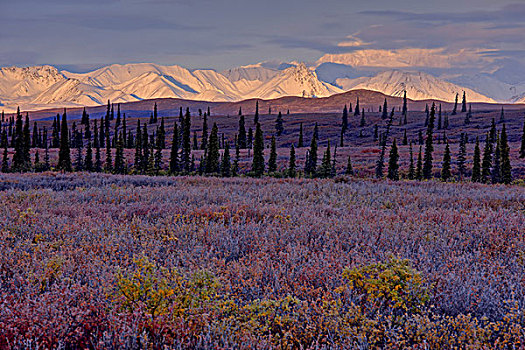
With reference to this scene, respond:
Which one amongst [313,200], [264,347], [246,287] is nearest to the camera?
[264,347]

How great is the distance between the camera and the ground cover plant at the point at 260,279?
381cm

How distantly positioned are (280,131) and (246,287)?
154 m

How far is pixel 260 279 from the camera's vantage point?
5309mm

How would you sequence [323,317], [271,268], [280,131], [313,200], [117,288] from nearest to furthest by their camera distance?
1. [323,317]
2. [117,288]
3. [271,268]
4. [313,200]
5. [280,131]

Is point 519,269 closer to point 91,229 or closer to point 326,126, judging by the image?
point 91,229

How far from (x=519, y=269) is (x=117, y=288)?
5846 millimetres

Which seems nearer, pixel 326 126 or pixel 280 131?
pixel 280 131

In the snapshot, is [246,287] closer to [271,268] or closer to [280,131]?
[271,268]

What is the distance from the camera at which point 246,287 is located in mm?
5086

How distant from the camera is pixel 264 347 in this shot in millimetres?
3619

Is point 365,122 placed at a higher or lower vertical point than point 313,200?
higher

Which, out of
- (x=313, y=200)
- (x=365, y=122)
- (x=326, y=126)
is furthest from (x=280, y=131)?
(x=313, y=200)

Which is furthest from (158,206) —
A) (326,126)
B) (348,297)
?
(326,126)

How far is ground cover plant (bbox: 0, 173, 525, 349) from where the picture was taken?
12.5 ft
